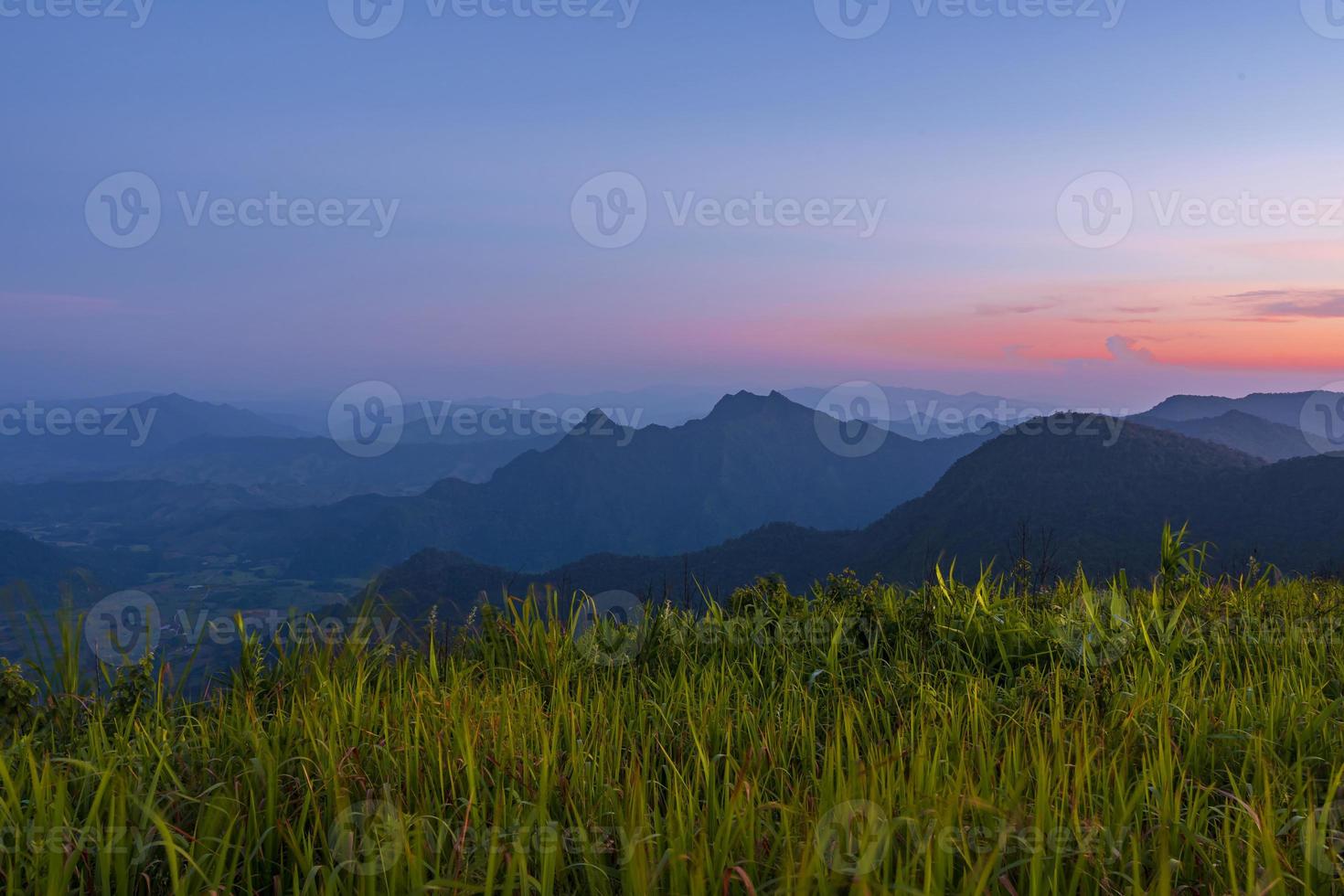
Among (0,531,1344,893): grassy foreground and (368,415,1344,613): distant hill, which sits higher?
(0,531,1344,893): grassy foreground

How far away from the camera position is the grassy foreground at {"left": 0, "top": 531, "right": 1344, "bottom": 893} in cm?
260

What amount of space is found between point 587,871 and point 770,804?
67cm

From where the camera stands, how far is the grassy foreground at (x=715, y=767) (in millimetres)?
2602

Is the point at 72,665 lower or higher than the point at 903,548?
higher

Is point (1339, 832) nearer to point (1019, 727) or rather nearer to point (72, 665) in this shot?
point (1019, 727)

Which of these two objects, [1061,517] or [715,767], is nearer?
[715,767]

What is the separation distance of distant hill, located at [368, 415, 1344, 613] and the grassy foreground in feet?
231

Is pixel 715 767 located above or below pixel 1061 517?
above

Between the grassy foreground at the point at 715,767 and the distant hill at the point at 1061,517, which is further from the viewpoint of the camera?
the distant hill at the point at 1061,517

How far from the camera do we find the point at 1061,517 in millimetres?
104500

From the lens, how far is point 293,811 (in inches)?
130

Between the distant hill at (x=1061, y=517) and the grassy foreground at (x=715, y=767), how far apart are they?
231 ft

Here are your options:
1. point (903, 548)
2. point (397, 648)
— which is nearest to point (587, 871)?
point (397, 648)

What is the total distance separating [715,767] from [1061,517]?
11428 centimetres
